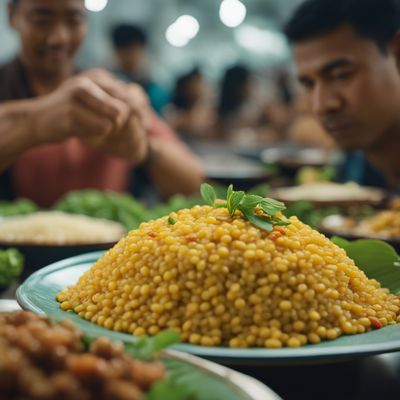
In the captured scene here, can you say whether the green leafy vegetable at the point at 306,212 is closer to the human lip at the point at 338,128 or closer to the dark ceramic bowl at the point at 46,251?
the human lip at the point at 338,128

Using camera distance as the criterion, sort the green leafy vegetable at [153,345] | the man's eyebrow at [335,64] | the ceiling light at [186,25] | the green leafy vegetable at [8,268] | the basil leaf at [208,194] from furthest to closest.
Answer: the ceiling light at [186,25] → the man's eyebrow at [335,64] → the green leafy vegetable at [8,268] → the basil leaf at [208,194] → the green leafy vegetable at [153,345]

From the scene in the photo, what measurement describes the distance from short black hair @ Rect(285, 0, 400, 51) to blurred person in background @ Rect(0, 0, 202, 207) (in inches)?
32.4

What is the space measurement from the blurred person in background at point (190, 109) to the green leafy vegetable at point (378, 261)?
27.7 feet

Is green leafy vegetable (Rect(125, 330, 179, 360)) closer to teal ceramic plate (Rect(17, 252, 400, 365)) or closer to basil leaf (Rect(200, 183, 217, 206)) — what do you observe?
teal ceramic plate (Rect(17, 252, 400, 365))

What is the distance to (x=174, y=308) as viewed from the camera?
1.00 meters

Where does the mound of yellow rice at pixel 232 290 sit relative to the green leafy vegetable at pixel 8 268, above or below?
above

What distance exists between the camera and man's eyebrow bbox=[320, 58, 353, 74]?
2.53m

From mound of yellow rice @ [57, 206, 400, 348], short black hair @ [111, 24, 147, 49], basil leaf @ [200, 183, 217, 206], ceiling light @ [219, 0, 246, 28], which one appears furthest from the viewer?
ceiling light @ [219, 0, 246, 28]

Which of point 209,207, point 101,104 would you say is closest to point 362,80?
point 101,104

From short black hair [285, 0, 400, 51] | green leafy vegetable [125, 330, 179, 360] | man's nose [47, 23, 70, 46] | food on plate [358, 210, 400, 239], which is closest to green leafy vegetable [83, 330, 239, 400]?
green leafy vegetable [125, 330, 179, 360]

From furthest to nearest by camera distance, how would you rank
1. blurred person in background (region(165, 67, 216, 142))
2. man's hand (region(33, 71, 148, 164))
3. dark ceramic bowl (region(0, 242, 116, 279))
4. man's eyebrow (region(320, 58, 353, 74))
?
blurred person in background (region(165, 67, 216, 142))
man's eyebrow (region(320, 58, 353, 74))
man's hand (region(33, 71, 148, 164))
dark ceramic bowl (region(0, 242, 116, 279))

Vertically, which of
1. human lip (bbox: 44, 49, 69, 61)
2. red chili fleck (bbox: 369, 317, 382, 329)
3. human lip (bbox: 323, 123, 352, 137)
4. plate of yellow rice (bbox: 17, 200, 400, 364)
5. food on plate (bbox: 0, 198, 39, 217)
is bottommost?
food on plate (bbox: 0, 198, 39, 217)

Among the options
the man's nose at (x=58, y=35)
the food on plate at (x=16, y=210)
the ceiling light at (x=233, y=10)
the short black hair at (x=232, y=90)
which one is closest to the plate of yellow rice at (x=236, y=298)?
the food on plate at (x=16, y=210)

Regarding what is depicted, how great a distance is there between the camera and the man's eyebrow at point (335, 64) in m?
2.53
